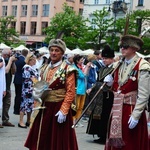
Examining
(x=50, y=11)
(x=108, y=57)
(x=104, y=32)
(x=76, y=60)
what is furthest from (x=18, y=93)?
(x=50, y=11)

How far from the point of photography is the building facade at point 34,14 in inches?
2852

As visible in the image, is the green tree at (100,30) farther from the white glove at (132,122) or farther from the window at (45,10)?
the white glove at (132,122)

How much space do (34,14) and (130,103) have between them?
69621mm

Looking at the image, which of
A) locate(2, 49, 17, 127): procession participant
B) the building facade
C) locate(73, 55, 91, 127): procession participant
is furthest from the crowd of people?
the building facade

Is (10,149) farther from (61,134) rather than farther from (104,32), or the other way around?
Result: (104,32)

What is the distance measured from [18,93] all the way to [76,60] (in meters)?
1.82

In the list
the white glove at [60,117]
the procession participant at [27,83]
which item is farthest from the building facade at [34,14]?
the white glove at [60,117]

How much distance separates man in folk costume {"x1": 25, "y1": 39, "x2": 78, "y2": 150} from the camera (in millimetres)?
6227

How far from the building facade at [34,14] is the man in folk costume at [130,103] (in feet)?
217

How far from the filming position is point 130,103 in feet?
18.5

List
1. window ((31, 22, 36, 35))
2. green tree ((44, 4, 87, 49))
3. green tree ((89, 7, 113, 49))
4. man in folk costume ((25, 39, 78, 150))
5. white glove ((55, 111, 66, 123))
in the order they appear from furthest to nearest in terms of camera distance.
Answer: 1. window ((31, 22, 36, 35))
2. green tree ((44, 4, 87, 49))
3. green tree ((89, 7, 113, 49))
4. man in folk costume ((25, 39, 78, 150))
5. white glove ((55, 111, 66, 123))

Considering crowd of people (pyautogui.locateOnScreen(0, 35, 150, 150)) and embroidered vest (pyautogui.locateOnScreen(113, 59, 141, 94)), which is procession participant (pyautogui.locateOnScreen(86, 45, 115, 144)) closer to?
crowd of people (pyautogui.locateOnScreen(0, 35, 150, 150))

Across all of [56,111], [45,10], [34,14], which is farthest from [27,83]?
[34,14]

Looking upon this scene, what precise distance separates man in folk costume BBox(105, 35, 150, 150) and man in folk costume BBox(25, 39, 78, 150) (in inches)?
28.7
